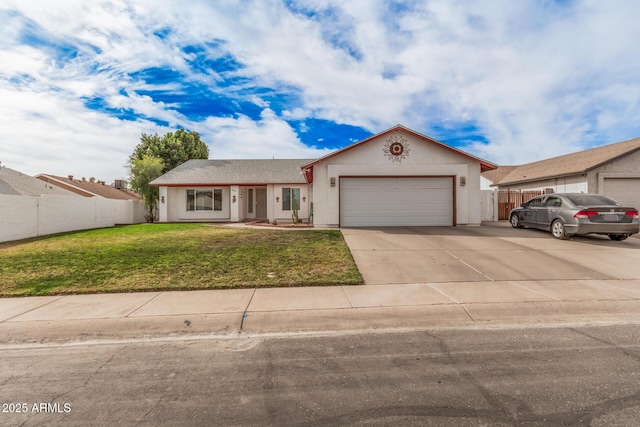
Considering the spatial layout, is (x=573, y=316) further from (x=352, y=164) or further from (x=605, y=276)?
(x=352, y=164)

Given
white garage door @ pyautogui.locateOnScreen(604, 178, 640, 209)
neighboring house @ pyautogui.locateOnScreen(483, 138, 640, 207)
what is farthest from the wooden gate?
white garage door @ pyautogui.locateOnScreen(604, 178, 640, 209)

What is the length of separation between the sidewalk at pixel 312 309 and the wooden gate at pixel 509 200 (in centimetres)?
1329

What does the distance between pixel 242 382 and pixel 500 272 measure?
6282 mm

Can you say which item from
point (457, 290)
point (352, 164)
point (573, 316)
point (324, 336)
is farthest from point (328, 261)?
point (352, 164)

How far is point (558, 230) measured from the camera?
10.6 meters

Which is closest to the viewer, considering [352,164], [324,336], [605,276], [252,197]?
[324,336]

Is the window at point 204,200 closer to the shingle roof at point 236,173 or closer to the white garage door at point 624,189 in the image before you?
the shingle roof at point 236,173

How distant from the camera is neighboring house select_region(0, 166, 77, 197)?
15594 millimetres

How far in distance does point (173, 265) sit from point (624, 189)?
2241cm

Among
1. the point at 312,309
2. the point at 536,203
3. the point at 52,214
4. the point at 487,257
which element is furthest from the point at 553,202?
the point at 52,214

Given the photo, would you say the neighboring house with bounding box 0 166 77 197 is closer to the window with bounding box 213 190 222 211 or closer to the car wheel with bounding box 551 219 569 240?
the window with bounding box 213 190 222 211

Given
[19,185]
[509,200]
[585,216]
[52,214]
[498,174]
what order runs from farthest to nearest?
1. [498,174]
2. [509,200]
3. [19,185]
4. [52,214]
5. [585,216]

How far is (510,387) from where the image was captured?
2809 millimetres

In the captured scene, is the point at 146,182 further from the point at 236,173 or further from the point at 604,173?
the point at 604,173
